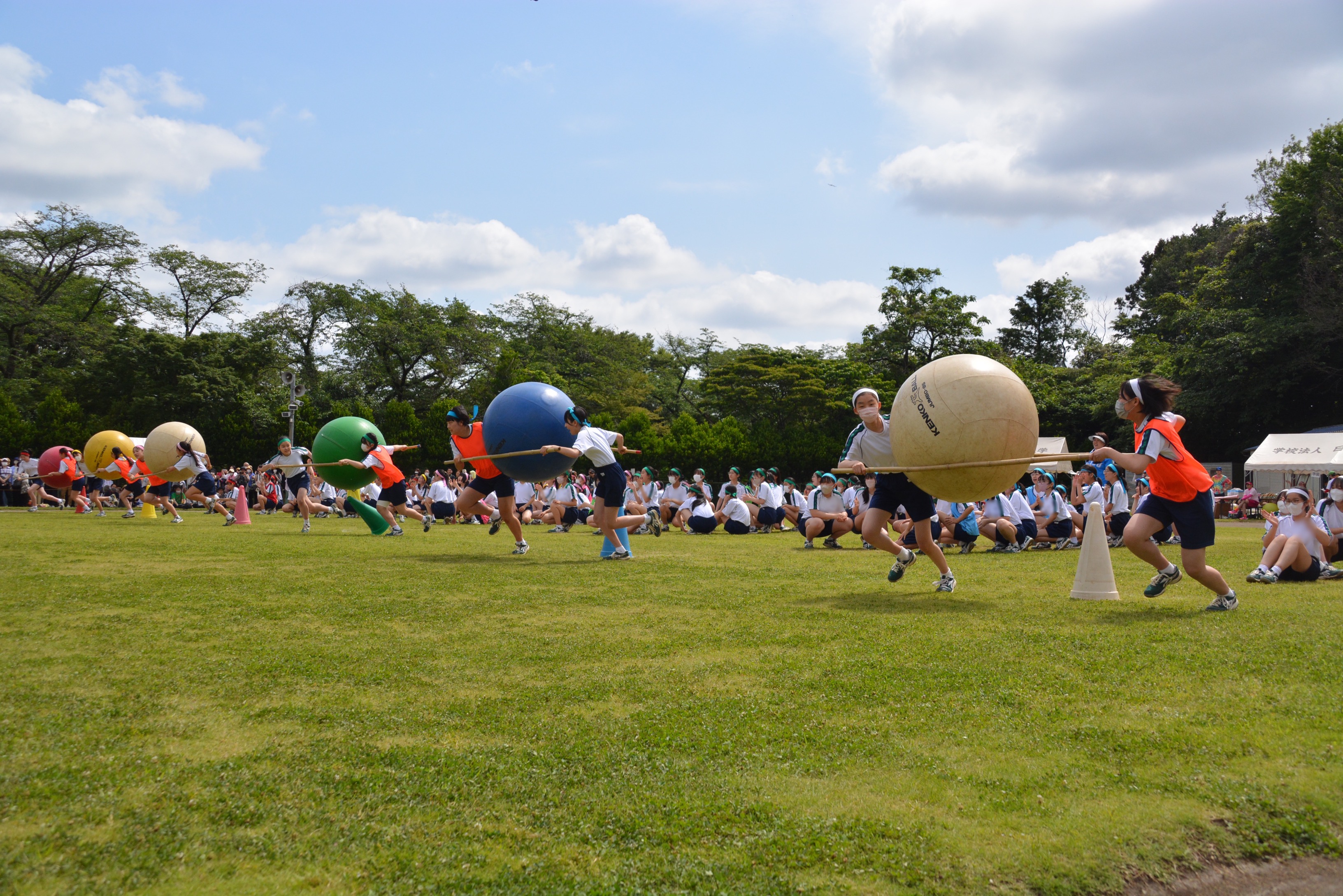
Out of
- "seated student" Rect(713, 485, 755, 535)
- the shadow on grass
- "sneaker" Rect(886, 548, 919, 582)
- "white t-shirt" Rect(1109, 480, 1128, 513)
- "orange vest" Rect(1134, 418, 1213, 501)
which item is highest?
"orange vest" Rect(1134, 418, 1213, 501)

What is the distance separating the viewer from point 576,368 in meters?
58.9

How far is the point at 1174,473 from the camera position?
7621mm

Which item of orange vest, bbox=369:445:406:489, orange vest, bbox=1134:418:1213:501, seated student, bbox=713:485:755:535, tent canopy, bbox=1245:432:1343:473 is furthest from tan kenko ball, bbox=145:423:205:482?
tent canopy, bbox=1245:432:1343:473

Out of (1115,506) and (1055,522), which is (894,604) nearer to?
(1055,522)

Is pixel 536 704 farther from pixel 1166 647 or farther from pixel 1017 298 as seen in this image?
pixel 1017 298

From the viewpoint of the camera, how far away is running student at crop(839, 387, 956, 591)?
891cm

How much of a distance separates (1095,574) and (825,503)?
777cm

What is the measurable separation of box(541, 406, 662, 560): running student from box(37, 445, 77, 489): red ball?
22042 millimetres

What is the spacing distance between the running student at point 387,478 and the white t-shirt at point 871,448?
29.3ft

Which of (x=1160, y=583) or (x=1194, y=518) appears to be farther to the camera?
(x=1160, y=583)

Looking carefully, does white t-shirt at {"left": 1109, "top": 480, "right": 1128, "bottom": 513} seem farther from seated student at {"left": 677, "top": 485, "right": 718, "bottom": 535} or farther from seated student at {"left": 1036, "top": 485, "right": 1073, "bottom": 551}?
seated student at {"left": 677, "top": 485, "right": 718, "bottom": 535}

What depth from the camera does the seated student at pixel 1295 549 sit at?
382 inches

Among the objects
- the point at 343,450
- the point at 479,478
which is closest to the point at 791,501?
the point at 479,478

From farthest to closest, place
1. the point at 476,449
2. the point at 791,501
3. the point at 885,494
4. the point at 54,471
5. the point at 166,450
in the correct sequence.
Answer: the point at 54,471, the point at 791,501, the point at 166,450, the point at 476,449, the point at 885,494
